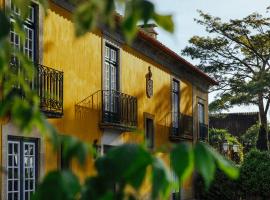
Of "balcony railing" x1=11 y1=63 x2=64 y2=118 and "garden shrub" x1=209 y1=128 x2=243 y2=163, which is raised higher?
"balcony railing" x1=11 y1=63 x2=64 y2=118

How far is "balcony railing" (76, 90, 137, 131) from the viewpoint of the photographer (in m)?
18.0

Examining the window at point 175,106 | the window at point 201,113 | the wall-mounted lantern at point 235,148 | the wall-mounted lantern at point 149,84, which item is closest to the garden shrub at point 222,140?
the wall-mounted lantern at point 235,148

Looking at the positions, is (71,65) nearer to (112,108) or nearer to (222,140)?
(112,108)

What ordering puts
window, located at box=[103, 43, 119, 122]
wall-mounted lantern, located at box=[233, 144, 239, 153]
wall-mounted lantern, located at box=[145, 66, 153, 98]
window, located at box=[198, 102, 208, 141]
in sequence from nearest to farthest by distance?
window, located at box=[103, 43, 119, 122]
wall-mounted lantern, located at box=[145, 66, 153, 98]
window, located at box=[198, 102, 208, 141]
wall-mounted lantern, located at box=[233, 144, 239, 153]

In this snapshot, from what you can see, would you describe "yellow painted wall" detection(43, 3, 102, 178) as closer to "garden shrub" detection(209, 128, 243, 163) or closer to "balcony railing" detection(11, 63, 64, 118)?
"balcony railing" detection(11, 63, 64, 118)

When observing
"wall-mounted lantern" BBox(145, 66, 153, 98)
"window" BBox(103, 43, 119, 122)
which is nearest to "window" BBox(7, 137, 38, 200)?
"window" BBox(103, 43, 119, 122)

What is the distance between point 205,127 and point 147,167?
31.0m

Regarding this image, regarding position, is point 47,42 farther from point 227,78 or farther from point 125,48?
point 227,78

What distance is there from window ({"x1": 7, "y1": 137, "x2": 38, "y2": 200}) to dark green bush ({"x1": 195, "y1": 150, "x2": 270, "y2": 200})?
14.0 m

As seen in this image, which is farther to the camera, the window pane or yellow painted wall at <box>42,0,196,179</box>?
yellow painted wall at <box>42,0,196,179</box>

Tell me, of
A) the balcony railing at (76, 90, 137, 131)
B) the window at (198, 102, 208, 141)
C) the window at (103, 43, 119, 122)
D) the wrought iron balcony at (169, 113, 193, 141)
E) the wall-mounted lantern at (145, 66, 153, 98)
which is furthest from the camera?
the window at (198, 102, 208, 141)

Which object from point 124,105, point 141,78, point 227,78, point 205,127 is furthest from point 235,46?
point 124,105

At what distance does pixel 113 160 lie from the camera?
157 cm

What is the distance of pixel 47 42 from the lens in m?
15.6
